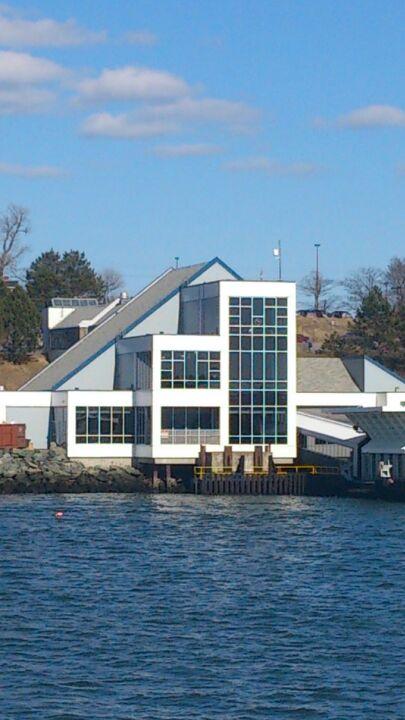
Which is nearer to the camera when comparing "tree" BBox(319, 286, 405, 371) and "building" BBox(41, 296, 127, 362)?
"building" BBox(41, 296, 127, 362)

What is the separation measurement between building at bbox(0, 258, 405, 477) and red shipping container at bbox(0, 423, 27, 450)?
2.27 meters

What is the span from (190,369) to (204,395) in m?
1.70

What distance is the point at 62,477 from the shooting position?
8525 cm

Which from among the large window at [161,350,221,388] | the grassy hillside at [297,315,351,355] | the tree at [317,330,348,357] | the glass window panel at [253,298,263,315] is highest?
the grassy hillside at [297,315,351,355]

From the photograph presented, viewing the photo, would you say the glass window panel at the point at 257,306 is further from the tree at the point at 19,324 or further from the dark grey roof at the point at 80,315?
the tree at the point at 19,324

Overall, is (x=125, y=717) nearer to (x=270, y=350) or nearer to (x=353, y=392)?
(x=270, y=350)

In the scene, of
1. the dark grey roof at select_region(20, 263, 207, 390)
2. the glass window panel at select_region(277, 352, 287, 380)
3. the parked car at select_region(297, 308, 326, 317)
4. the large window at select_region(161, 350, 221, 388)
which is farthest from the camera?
the parked car at select_region(297, 308, 326, 317)

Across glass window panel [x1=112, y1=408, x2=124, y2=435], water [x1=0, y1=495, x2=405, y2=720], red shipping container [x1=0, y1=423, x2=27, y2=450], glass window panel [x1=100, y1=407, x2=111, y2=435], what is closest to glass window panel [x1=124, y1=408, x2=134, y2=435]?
glass window panel [x1=112, y1=408, x2=124, y2=435]

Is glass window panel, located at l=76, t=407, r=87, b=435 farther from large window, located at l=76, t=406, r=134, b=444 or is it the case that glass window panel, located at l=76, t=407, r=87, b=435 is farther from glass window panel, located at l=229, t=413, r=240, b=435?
glass window panel, located at l=229, t=413, r=240, b=435

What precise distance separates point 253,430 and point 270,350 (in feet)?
15.1

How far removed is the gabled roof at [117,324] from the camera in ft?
311

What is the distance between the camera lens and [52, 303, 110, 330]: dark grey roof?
11709 centimetres

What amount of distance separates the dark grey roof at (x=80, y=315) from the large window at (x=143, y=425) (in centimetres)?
2853

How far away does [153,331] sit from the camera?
9506cm
